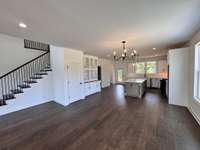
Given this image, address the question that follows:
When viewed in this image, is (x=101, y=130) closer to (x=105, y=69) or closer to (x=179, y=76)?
(x=179, y=76)

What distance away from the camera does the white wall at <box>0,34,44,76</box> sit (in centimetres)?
482

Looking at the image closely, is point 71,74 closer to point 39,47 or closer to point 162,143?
point 39,47

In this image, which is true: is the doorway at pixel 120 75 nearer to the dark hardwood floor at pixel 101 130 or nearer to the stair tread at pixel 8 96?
the dark hardwood floor at pixel 101 130

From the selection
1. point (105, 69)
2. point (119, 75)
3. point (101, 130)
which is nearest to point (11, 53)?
point (101, 130)

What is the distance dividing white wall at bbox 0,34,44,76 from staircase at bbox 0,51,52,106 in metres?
0.30

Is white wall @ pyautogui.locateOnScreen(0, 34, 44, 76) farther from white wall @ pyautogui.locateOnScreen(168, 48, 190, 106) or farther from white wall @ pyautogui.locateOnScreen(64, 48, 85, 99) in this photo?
white wall @ pyautogui.locateOnScreen(168, 48, 190, 106)

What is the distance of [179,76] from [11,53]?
774 centimetres

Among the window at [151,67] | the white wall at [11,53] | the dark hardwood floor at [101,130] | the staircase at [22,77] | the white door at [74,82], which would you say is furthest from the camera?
the window at [151,67]

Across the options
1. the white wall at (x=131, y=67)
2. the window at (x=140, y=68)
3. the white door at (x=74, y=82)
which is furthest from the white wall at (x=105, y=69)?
the white door at (x=74, y=82)

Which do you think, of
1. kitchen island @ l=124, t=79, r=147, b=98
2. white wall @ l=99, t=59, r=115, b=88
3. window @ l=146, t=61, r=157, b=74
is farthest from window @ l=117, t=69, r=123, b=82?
kitchen island @ l=124, t=79, r=147, b=98

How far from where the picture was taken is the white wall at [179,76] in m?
4.48

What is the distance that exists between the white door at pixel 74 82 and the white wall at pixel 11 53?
2.51 meters

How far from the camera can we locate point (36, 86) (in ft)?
17.0

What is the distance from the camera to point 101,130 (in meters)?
2.91
